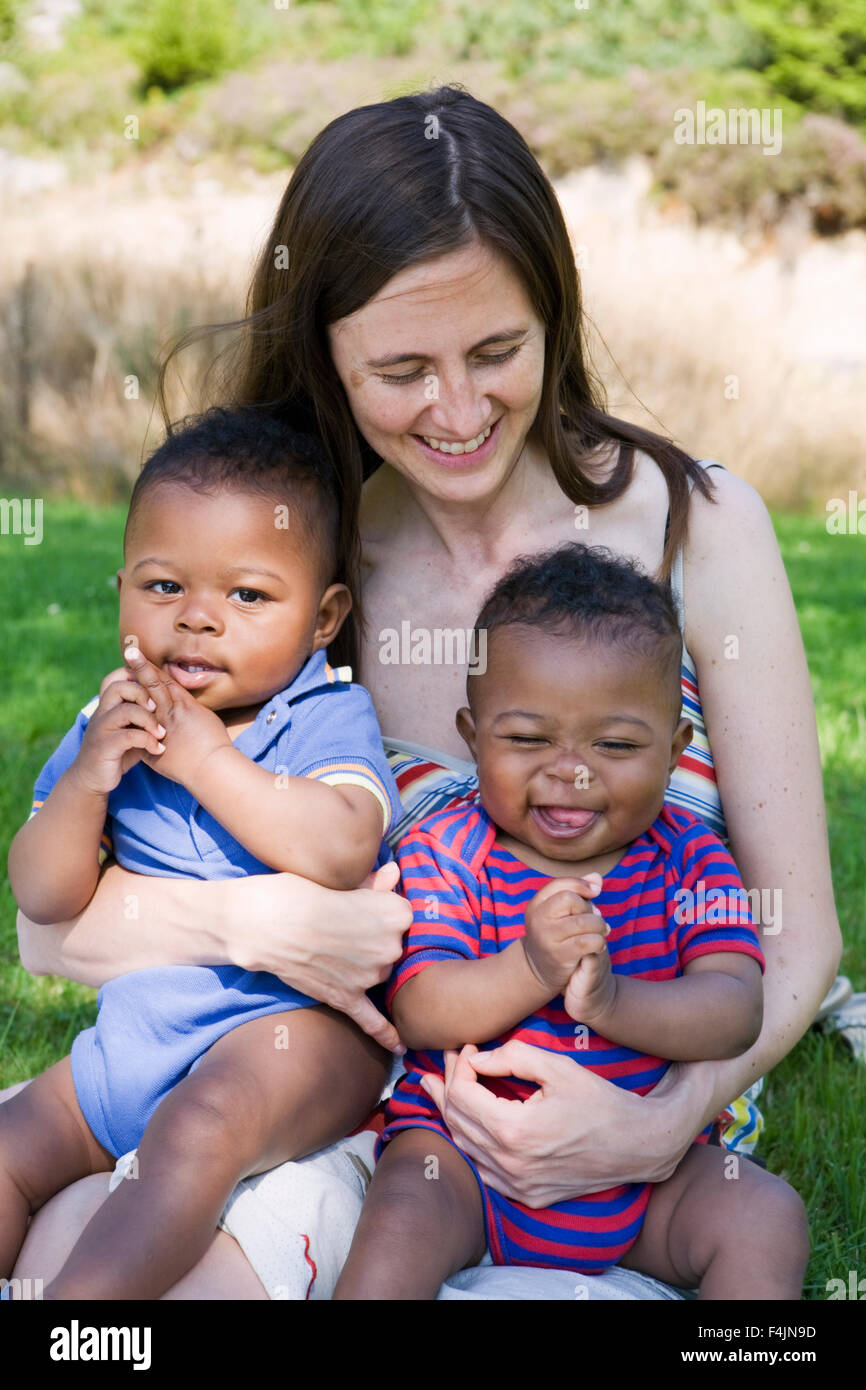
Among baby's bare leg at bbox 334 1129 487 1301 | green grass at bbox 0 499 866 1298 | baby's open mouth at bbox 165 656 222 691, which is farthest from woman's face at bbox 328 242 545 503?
green grass at bbox 0 499 866 1298

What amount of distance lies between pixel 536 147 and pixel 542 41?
317 cm

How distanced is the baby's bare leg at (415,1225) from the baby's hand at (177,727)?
708 mm

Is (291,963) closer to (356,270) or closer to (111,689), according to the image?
(111,689)

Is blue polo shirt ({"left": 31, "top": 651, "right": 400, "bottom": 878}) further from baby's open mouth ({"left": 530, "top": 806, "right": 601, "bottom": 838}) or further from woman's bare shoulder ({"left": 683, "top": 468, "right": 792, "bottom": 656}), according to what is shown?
woman's bare shoulder ({"left": 683, "top": 468, "right": 792, "bottom": 656})

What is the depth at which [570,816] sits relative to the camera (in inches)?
94.6

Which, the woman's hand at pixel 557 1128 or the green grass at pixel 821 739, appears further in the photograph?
the green grass at pixel 821 739

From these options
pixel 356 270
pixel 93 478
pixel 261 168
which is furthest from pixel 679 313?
pixel 261 168

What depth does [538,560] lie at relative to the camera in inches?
108

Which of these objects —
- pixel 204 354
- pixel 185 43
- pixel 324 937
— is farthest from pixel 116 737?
pixel 185 43

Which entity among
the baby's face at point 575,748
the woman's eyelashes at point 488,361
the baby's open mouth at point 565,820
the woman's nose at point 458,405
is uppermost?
the woman's eyelashes at point 488,361

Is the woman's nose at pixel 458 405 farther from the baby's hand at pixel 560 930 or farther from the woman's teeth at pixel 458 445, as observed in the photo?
the baby's hand at pixel 560 930

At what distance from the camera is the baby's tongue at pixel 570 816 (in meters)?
2.40

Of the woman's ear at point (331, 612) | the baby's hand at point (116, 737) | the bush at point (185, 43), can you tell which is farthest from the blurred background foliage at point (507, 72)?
the baby's hand at point (116, 737)

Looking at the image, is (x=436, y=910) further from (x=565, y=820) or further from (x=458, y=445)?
(x=458, y=445)
